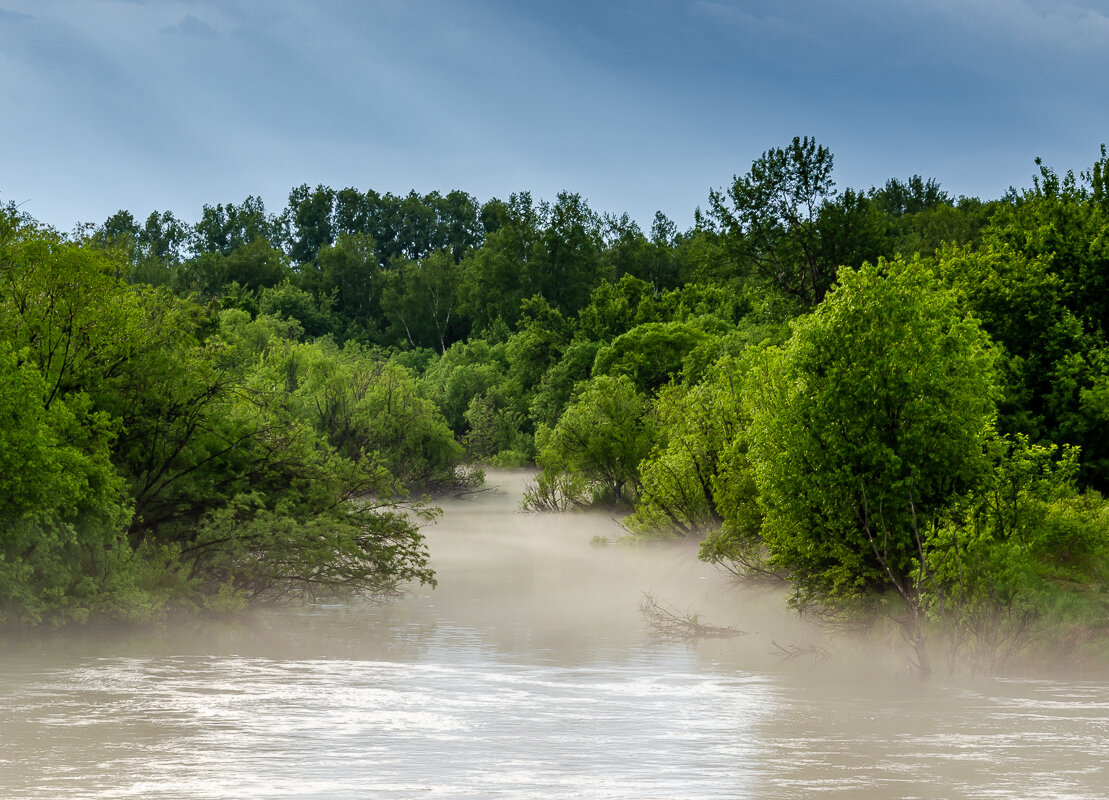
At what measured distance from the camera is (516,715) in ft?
62.6

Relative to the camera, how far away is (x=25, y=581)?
24.5m

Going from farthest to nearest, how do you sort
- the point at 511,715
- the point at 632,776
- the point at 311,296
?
the point at 311,296 → the point at 511,715 → the point at 632,776

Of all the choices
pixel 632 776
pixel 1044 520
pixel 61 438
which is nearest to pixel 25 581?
pixel 61 438

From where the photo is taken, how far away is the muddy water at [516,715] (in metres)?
14.5

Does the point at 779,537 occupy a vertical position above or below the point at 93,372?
below

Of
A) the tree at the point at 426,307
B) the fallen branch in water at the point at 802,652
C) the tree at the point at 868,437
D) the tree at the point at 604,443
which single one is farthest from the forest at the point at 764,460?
the tree at the point at 426,307

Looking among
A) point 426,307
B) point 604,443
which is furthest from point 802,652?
point 426,307

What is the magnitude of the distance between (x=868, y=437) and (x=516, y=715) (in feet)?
37.2

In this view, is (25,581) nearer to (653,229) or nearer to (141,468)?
(141,468)

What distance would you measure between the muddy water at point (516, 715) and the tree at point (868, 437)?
217cm

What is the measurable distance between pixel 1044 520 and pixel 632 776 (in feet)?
46.0

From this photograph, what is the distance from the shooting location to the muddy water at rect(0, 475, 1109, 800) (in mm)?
14484

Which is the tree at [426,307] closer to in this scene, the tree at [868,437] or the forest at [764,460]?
the forest at [764,460]

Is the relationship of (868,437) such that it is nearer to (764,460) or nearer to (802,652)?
(764,460)
